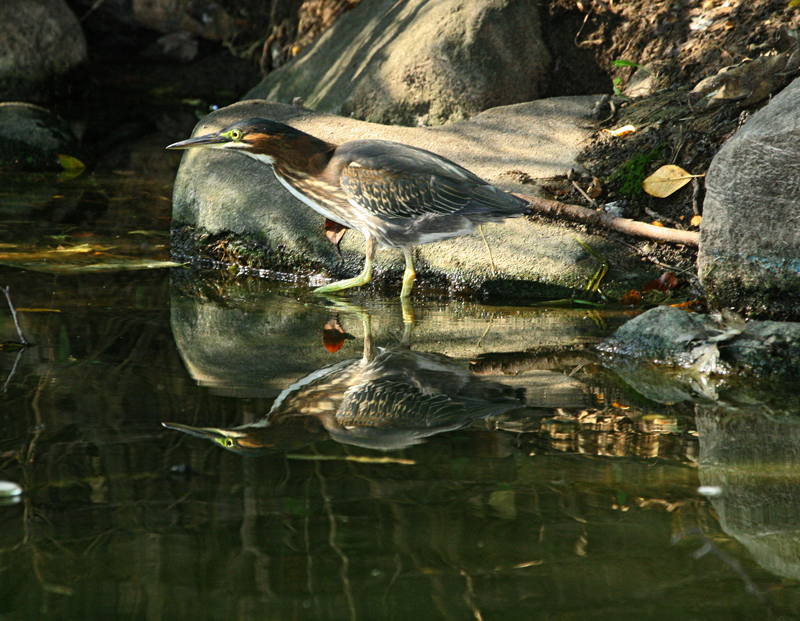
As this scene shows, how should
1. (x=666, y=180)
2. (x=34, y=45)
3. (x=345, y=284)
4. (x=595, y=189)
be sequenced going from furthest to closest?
(x=34, y=45) < (x=595, y=189) < (x=666, y=180) < (x=345, y=284)

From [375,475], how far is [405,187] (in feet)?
7.03

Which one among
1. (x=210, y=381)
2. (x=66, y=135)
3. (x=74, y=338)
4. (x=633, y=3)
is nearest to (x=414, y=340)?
(x=210, y=381)

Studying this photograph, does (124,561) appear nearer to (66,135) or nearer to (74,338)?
(74,338)

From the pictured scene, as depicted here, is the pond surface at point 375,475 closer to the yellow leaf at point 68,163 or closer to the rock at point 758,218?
the rock at point 758,218

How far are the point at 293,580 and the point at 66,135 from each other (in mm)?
7082

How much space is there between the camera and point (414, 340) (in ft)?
12.8

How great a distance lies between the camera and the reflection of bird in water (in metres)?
2.72

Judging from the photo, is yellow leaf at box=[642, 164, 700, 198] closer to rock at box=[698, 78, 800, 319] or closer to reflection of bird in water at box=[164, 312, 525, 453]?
rock at box=[698, 78, 800, 319]

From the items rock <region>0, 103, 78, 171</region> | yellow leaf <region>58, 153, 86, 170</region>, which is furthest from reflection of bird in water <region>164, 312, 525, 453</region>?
rock <region>0, 103, 78, 171</region>

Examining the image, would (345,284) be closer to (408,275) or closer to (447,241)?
(408,275)

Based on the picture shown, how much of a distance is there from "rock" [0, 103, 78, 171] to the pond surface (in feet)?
13.1

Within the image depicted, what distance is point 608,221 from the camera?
191 inches

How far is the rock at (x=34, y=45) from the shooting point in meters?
10.8

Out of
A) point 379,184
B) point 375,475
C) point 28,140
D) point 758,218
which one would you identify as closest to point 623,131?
point 758,218
